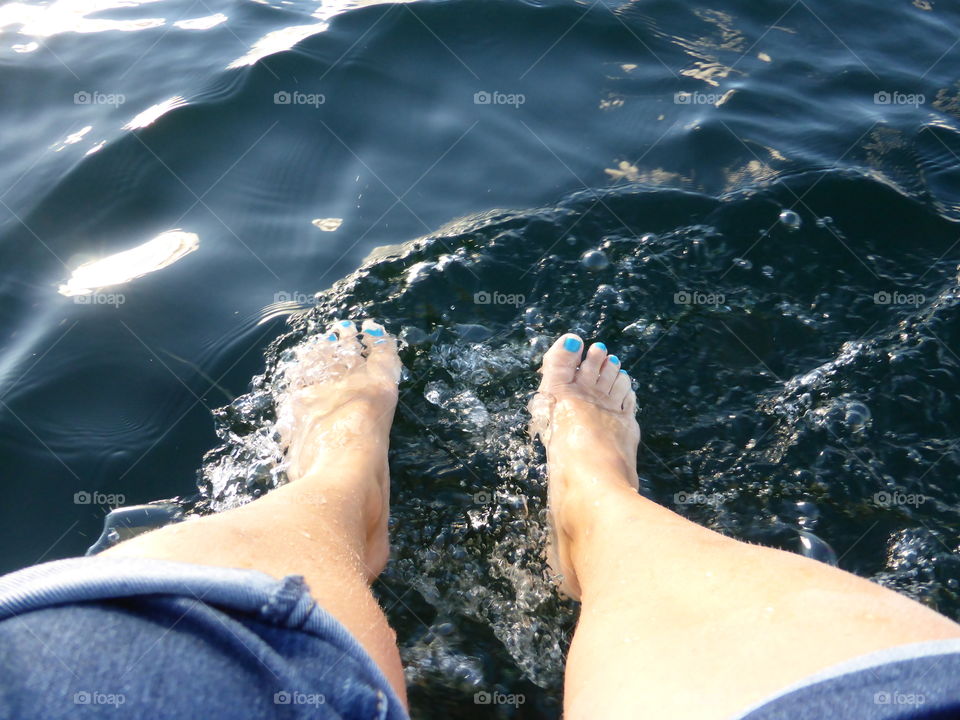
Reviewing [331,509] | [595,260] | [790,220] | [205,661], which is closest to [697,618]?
[205,661]

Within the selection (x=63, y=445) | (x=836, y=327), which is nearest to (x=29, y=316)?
(x=63, y=445)

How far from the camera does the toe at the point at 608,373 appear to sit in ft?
8.20

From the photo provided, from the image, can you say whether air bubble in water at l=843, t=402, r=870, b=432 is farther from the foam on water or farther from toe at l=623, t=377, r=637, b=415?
toe at l=623, t=377, r=637, b=415

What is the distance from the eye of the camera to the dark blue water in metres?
1.99

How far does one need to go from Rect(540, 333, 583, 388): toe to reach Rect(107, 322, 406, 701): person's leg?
1.77ft

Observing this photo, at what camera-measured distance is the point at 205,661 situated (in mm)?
892

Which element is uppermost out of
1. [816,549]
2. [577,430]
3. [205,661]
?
[205,661]

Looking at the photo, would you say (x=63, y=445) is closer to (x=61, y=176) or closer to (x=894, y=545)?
(x=61, y=176)

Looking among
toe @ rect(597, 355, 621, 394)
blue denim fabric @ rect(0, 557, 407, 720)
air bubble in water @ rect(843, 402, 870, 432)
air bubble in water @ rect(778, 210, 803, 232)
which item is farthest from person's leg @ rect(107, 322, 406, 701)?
air bubble in water @ rect(778, 210, 803, 232)

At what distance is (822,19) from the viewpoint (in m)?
3.69

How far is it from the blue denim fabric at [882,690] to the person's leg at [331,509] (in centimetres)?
60

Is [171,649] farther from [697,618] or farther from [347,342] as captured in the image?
[347,342]

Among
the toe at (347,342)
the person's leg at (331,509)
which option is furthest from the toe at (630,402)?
the toe at (347,342)

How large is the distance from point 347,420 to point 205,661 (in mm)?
1432
